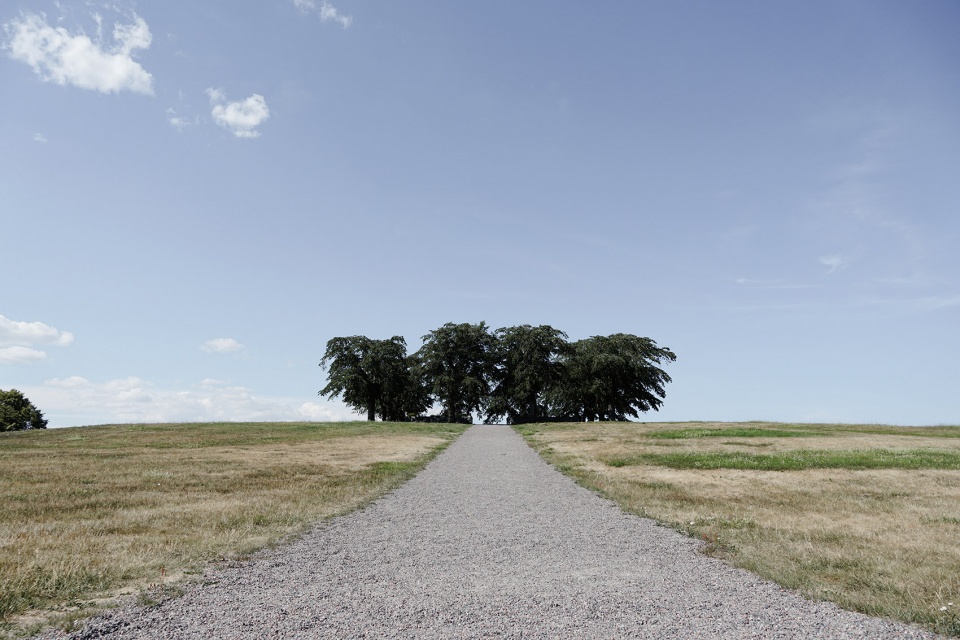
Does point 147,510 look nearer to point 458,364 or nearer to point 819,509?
point 819,509

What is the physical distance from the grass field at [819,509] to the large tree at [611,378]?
4106 centimetres

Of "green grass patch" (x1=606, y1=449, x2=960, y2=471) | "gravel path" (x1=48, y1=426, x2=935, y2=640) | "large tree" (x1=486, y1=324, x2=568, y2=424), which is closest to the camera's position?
"gravel path" (x1=48, y1=426, x2=935, y2=640)

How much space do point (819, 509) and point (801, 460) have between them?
12640 millimetres

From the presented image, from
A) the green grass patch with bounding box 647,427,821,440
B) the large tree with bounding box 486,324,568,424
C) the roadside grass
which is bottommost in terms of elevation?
the green grass patch with bounding box 647,427,821,440

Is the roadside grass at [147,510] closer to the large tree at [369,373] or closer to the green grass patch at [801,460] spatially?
the green grass patch at [801,460]

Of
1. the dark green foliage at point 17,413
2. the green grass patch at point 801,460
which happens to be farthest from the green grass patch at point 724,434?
the dark green foliage at point 17,413

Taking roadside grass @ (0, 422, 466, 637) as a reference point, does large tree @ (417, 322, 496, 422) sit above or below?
above

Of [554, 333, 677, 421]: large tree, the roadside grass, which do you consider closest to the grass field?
the roadside grass

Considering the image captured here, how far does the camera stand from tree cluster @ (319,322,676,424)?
73.4m

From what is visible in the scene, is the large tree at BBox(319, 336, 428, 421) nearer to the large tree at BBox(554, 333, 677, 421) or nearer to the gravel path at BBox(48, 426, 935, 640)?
the large tree at BBox(554, 333, 677, 421)

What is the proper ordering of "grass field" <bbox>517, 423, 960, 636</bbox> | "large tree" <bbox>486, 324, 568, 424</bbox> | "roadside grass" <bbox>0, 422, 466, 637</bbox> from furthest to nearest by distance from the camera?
"large tree" <bbox>486, 324, 568, 424</bbox>, "grass field" <bbox>517, 423, 960, 636</bbox>, "roadside grass" <bbox>0, 422, 466, 637</bbox>

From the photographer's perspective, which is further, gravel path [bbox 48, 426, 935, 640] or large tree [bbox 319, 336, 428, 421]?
large tree [bbox 319, 336, 428, 421]

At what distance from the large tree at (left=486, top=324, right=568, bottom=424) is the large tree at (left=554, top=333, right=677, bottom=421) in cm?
204

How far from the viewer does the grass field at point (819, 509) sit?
738 centimetres
